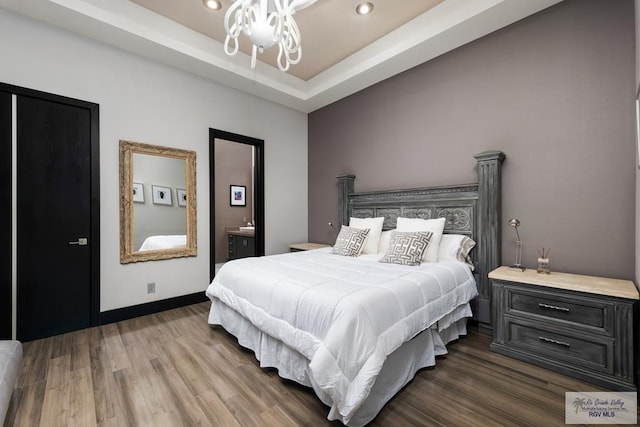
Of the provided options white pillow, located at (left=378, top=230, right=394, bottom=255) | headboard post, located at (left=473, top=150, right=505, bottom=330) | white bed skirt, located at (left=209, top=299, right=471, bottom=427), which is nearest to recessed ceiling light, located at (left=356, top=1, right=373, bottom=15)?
headboard post, located at (left=473, top=150, right=505, bottom=330)

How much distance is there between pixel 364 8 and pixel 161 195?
314cm

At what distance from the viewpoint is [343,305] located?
162 centimetres

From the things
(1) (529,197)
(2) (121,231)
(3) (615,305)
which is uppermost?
(1) (529,197)

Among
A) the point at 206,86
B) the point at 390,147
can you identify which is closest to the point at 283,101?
the point at 206,86

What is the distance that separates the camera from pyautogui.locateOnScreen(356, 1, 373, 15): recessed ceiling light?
113 inches

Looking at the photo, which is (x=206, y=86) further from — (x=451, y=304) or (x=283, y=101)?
(x=451, y=304)

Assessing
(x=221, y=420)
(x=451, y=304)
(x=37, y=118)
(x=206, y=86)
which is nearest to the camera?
(x=221, y=420)

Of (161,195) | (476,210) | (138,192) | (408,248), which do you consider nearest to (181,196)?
(161,195)

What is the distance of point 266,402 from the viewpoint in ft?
5.75

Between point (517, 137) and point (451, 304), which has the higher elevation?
point (517, 137)

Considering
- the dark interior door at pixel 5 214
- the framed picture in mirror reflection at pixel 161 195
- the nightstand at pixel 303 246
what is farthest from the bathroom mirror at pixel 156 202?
the nightstand at pixel 303 246

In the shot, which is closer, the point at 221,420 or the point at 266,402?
the point at 221,420

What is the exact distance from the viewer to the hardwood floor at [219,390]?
1.61 metres

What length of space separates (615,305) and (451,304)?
1006 millimetres
